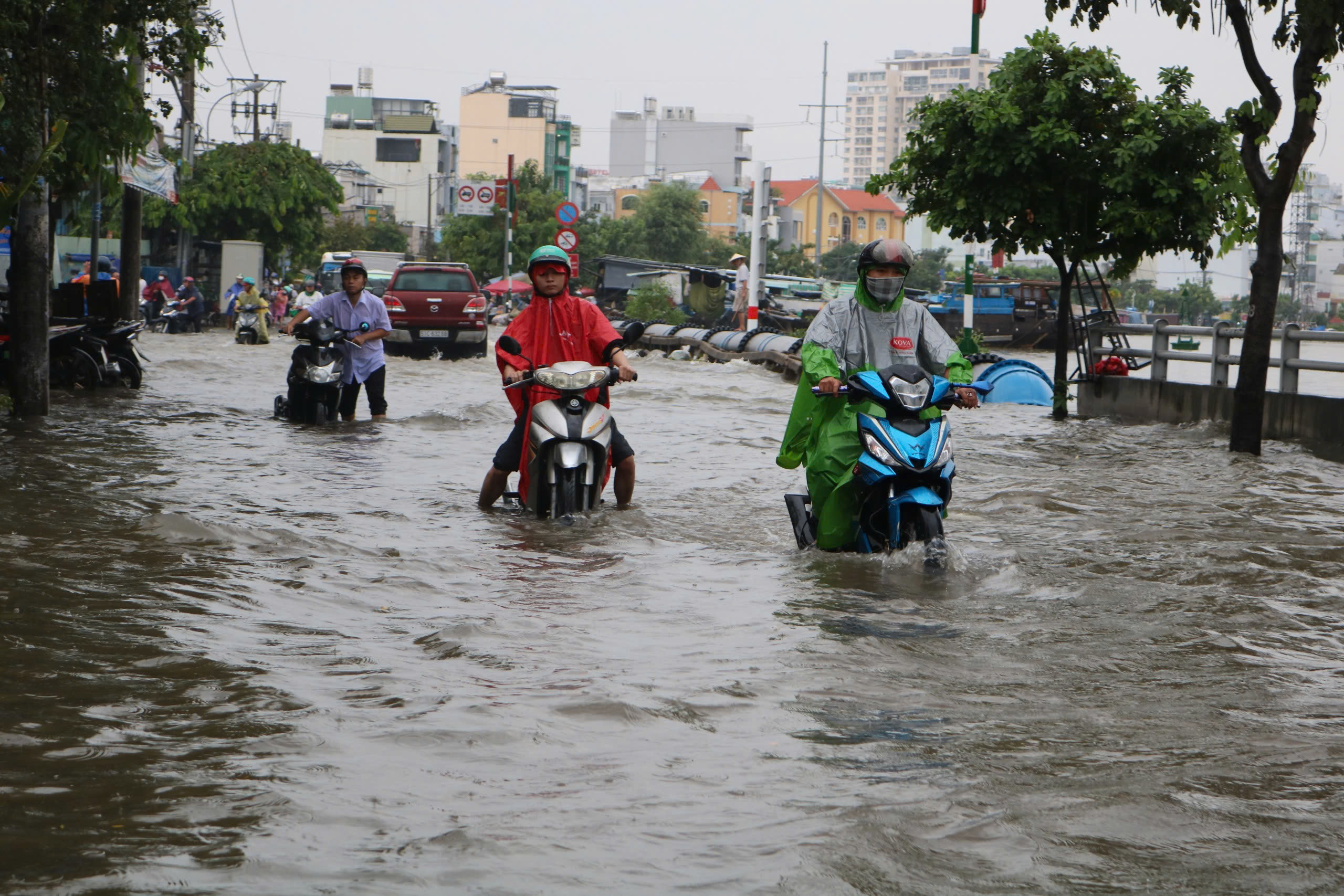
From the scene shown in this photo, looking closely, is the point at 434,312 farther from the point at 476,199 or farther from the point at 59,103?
the point at 476,199

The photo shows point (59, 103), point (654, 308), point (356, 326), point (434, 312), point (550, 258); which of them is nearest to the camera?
point (550, 258)

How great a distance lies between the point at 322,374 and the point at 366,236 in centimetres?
7497

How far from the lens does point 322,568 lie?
6746mm

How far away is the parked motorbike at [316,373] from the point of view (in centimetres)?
1275

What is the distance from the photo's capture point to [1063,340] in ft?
57.8

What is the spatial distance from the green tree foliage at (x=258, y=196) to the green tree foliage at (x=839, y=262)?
4723 cm

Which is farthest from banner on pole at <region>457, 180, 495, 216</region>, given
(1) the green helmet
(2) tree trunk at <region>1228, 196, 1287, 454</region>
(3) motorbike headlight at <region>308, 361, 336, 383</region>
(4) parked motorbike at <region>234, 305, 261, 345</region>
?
(1) the green helmet

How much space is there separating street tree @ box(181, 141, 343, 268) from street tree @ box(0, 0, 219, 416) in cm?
3282

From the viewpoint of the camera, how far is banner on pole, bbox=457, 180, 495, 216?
55.3 metres

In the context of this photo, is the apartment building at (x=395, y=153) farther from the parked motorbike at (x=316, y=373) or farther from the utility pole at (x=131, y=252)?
the parked motorbike at (x=316, y=373)

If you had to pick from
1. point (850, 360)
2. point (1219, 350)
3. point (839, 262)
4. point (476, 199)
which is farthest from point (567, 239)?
point (839, 262)

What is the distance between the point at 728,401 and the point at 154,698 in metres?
15.8

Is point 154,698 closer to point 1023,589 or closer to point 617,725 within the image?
point 617,725

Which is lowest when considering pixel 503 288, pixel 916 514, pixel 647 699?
pixel 647 699
